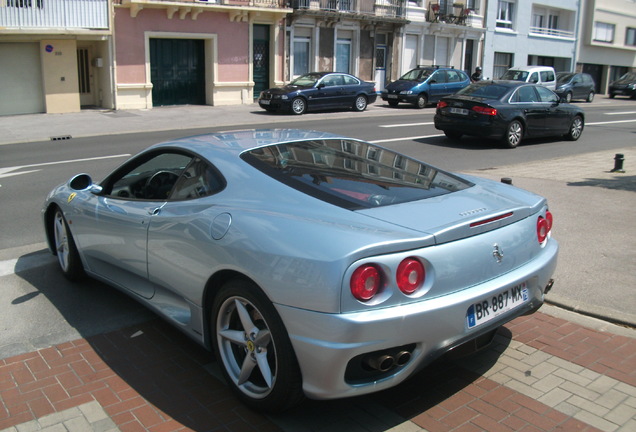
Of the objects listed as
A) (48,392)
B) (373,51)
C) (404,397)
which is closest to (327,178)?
(404,397)

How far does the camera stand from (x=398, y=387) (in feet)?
12.6

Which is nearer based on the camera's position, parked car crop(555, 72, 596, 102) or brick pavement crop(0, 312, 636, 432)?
brick pavement crop(0, 312, 636, 432)

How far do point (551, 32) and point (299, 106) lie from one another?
98.4 feet

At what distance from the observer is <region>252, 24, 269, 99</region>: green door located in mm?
28062

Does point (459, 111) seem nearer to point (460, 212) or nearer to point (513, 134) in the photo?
point (513, 134)

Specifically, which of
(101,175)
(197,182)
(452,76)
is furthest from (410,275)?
(452,76)

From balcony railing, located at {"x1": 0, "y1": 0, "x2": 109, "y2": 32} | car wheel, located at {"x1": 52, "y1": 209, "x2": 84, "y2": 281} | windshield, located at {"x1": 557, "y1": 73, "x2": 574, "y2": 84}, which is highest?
balcony railing, located at {"x1": 0, "y1": 0, "x2": 109, "y2": 32}

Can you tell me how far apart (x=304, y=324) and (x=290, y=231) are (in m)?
0.52

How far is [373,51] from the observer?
108 feet

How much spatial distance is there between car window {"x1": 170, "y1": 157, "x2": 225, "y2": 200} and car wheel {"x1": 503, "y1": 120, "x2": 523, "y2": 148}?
12.0 m

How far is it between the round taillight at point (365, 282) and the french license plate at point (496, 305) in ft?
1.97

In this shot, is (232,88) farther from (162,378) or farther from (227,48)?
(162,378)

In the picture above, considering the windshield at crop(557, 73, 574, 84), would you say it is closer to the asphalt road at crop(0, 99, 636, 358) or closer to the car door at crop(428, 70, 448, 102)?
the asphalt road at crop(0, 99, 636, 358)

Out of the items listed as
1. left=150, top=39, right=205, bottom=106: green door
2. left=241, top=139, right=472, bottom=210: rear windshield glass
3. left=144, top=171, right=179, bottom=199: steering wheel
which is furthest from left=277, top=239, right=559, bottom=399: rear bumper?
left=150, top=39, right=205, bottom=106: green door
